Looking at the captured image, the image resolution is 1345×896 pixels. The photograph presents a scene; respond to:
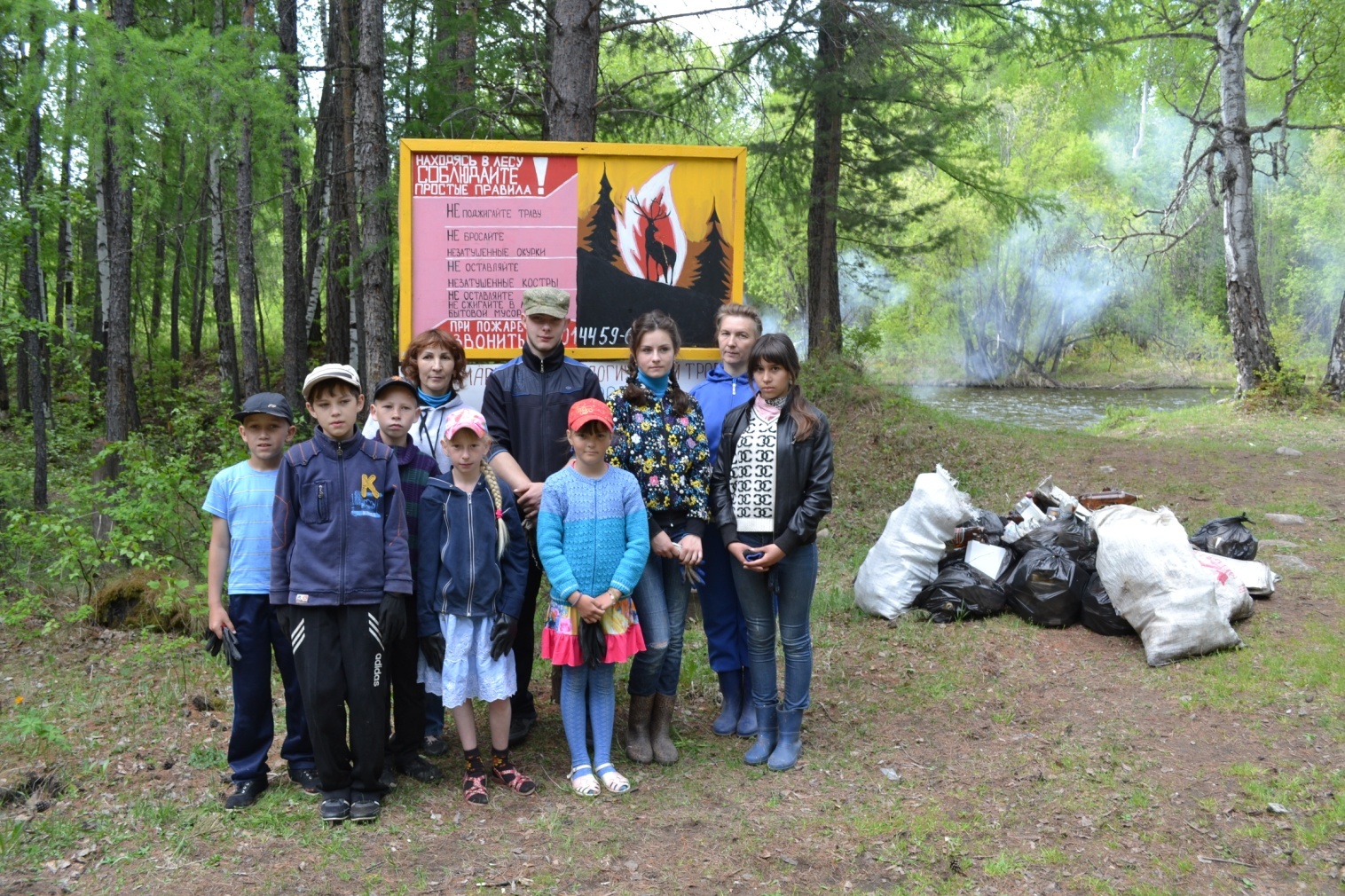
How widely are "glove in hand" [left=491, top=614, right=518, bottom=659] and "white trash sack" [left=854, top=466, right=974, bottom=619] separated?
327cm

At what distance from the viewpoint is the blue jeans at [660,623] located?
4.07 meters

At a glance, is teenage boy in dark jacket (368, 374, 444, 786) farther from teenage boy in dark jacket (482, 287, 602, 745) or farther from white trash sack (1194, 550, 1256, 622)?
white trash sack (1194, 550, 1256, 622)

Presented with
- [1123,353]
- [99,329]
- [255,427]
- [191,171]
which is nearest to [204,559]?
[255,427]

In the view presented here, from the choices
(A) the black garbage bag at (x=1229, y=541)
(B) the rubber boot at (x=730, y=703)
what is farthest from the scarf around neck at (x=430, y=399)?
(A) the black garbage bag at (x=1229, y=541)

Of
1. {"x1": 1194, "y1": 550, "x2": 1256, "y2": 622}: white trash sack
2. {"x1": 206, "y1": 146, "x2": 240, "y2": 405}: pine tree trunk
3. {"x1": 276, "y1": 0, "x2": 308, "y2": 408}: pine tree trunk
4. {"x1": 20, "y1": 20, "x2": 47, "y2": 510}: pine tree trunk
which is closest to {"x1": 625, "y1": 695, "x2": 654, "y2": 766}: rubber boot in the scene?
{"x1": 1194, "y1": 550, "x2": 1256, "y2": 622}: white trash sack

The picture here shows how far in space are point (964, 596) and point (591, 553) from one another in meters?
3.25

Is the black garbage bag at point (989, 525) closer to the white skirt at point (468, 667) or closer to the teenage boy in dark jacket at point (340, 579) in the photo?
the white skirt at point (468, 667)

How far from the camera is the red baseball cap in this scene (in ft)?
12.4

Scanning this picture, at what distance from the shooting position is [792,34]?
36.1ft

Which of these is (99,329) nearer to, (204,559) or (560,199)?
(204,559)

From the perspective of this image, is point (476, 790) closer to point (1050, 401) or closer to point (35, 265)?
point (35, 265)

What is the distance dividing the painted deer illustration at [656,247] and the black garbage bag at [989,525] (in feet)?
9.13

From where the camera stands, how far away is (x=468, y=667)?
149 inches

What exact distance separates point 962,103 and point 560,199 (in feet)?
26.1
